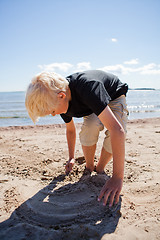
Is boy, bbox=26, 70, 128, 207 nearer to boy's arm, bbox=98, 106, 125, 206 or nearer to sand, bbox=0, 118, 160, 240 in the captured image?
boy's arm, bbox=98, 106, 125, 206

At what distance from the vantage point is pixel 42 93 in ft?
5.33

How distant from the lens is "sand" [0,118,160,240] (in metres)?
1.43

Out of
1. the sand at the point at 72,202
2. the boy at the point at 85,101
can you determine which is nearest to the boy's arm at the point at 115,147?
the boy at the point at 85,101

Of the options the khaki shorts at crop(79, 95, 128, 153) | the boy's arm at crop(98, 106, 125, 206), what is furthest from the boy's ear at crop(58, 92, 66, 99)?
the khaki shorts at crop(79, 95, 128, 153)

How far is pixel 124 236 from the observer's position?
4.54 ft

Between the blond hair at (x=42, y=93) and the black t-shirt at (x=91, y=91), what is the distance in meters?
0.16

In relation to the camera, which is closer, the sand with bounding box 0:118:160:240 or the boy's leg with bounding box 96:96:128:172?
the sand with bounding box 0:118:160:240

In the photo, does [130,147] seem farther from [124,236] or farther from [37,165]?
[124,236]

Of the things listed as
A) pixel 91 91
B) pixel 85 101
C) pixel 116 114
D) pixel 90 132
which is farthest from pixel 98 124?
pixel 91 91

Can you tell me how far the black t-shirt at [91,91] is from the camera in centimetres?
157

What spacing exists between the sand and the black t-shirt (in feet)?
2.67

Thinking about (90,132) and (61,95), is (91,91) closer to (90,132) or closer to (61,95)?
(61,95)

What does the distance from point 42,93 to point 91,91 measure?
403mm

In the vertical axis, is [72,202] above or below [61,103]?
below
